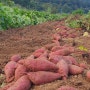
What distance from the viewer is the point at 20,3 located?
6500cm

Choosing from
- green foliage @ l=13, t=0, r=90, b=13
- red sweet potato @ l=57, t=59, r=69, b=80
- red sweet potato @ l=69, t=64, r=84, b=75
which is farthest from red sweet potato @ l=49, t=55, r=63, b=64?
green foliage @ l=13, t=0, r=90, b=13

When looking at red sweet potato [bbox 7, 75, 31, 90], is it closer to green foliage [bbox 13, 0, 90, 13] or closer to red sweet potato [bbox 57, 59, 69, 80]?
red sweet potato [bbox 57, 59, 69, 80]

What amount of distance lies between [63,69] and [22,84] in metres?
0.78

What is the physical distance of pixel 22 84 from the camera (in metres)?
5.22

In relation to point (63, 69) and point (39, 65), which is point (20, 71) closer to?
point (39, 65)

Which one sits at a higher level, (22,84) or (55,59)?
(55,59)

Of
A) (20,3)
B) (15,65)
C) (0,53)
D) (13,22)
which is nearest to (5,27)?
(13,22)

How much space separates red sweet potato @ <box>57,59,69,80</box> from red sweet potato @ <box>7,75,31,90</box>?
0.57 m

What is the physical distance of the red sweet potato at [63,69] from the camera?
557cm

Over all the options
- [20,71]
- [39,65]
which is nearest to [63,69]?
[39,65]

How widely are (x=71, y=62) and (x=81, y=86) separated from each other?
1.15 metres

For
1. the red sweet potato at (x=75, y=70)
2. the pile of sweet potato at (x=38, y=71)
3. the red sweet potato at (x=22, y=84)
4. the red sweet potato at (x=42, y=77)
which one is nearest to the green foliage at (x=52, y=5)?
the pile of sweet potato at (x=38, y=71)

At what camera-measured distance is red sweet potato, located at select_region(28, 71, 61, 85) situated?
5359 mm

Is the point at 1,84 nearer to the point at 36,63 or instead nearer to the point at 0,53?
the point at 36,63
